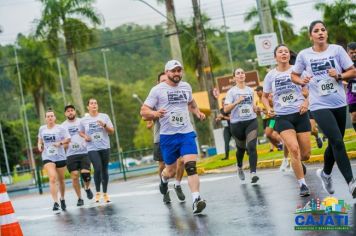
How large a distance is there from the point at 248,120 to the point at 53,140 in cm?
410

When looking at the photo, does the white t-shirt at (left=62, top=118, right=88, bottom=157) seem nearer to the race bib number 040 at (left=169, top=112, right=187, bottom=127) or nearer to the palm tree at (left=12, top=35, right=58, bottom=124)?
the race bib number 040 at (left=169, top=112, right=187, bottom=127)

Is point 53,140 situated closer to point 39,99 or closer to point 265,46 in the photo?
point 265,46

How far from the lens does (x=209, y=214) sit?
368 inches

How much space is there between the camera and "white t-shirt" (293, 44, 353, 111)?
838 centimetres

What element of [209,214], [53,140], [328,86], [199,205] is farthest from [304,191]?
[53,140]

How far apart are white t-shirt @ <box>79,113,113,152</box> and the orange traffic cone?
457 cm

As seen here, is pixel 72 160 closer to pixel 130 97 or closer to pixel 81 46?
pixel 81 46

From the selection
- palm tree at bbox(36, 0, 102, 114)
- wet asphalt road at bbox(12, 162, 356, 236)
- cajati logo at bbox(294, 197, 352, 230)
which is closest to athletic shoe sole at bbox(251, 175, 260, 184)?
wet asphalt road at bbox(12, 162, 356, 236)

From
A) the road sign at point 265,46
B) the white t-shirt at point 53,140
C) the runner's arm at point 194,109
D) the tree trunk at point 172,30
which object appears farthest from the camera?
the tree trunk at point 172,30

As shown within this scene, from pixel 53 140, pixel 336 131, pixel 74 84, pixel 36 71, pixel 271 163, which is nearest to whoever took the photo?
pixel 336 131

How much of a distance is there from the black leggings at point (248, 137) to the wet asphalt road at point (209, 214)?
1.68 ft

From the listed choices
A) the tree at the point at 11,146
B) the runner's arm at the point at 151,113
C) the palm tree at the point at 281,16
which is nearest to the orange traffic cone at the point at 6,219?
the runner's arm at the point at 151,113

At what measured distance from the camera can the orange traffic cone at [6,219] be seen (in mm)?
9016

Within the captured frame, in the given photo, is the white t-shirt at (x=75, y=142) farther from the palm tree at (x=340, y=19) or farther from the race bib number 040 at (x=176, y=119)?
the palm tree at (x=340, y=19)
